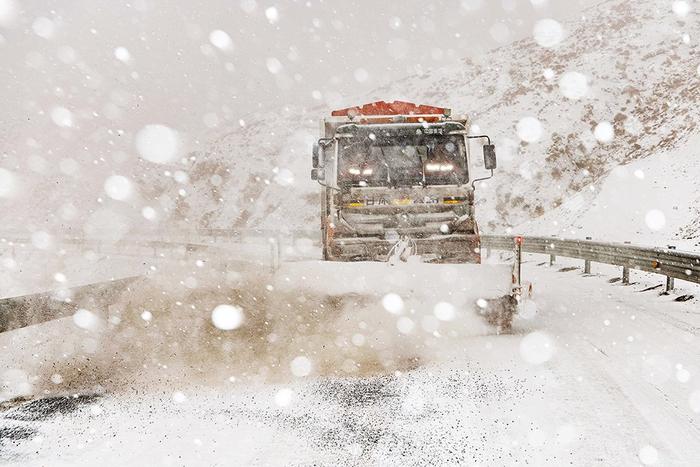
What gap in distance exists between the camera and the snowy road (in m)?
3.82

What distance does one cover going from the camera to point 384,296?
6594 millimetres

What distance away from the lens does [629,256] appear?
11617 millimetres

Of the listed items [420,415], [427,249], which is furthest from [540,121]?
[420,415]

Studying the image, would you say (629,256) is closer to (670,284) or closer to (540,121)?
(670,284)

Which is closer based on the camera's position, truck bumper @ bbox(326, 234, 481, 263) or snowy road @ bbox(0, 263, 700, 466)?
snowy road @ bbox(0, 263, 700, 466)

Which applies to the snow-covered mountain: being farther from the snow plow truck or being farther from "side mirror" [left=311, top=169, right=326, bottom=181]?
"side mirror" [left=311, top=169, right=326, bottom=181]

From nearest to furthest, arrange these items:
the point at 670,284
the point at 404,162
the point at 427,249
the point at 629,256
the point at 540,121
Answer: the point at 427,249, the point at 404,162, the point at 670,284, the point at 629,256, the point at 540,121

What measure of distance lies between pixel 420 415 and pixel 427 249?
4.54m

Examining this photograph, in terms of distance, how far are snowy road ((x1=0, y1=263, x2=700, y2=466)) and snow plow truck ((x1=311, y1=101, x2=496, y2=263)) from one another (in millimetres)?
2663

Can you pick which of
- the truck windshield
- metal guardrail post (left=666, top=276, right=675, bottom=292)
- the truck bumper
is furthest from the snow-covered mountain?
the truck bumper

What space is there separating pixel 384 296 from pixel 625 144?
92.3ft

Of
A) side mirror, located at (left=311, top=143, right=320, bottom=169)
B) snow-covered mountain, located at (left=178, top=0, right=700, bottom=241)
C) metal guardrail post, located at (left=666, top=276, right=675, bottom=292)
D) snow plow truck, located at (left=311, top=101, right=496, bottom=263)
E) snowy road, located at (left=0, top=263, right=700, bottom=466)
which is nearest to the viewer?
snowy road, located at (left=0, top=263, right=700, bottom=466)

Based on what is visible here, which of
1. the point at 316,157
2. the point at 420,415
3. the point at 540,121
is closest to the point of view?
the point at 420,415

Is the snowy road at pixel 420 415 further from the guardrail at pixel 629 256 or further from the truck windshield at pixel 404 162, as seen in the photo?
the truck windshield at pixel 404 162
